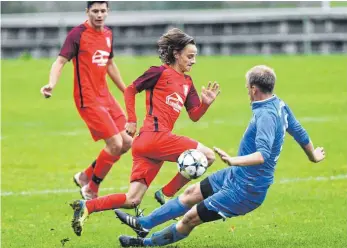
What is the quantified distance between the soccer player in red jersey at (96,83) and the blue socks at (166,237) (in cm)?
321

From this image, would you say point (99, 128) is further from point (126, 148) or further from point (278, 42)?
point (278, 42)

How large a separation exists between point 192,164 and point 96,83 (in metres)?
3.32

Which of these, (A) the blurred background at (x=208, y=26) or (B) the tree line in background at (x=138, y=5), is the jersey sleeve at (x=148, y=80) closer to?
(A) the blurred background at (x=208, y=26)

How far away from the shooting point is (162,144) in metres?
9.65

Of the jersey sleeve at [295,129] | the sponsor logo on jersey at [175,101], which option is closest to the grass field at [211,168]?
the jersey sleeve at [295,129]

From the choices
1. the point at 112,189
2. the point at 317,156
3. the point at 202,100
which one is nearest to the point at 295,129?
the point at 317,156

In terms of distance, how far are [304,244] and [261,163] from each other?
1.60 m

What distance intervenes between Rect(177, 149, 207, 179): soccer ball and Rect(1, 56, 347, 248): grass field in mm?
734

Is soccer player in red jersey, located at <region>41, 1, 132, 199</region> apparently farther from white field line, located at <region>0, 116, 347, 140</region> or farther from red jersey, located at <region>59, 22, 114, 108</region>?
white field line, located at <region>0, 116, 347, 140</region>

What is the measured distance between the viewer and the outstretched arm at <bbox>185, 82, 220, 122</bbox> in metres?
9.88

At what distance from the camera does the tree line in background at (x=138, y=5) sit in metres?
37.4

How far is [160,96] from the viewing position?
981cm

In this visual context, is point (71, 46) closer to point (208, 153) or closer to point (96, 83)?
point (96, 83)

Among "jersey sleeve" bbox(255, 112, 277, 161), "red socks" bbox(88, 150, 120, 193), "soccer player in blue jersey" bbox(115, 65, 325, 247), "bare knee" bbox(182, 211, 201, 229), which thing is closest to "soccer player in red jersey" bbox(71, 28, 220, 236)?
"soccer player in blue jersey" bbox(115, 65, 325, 247)
